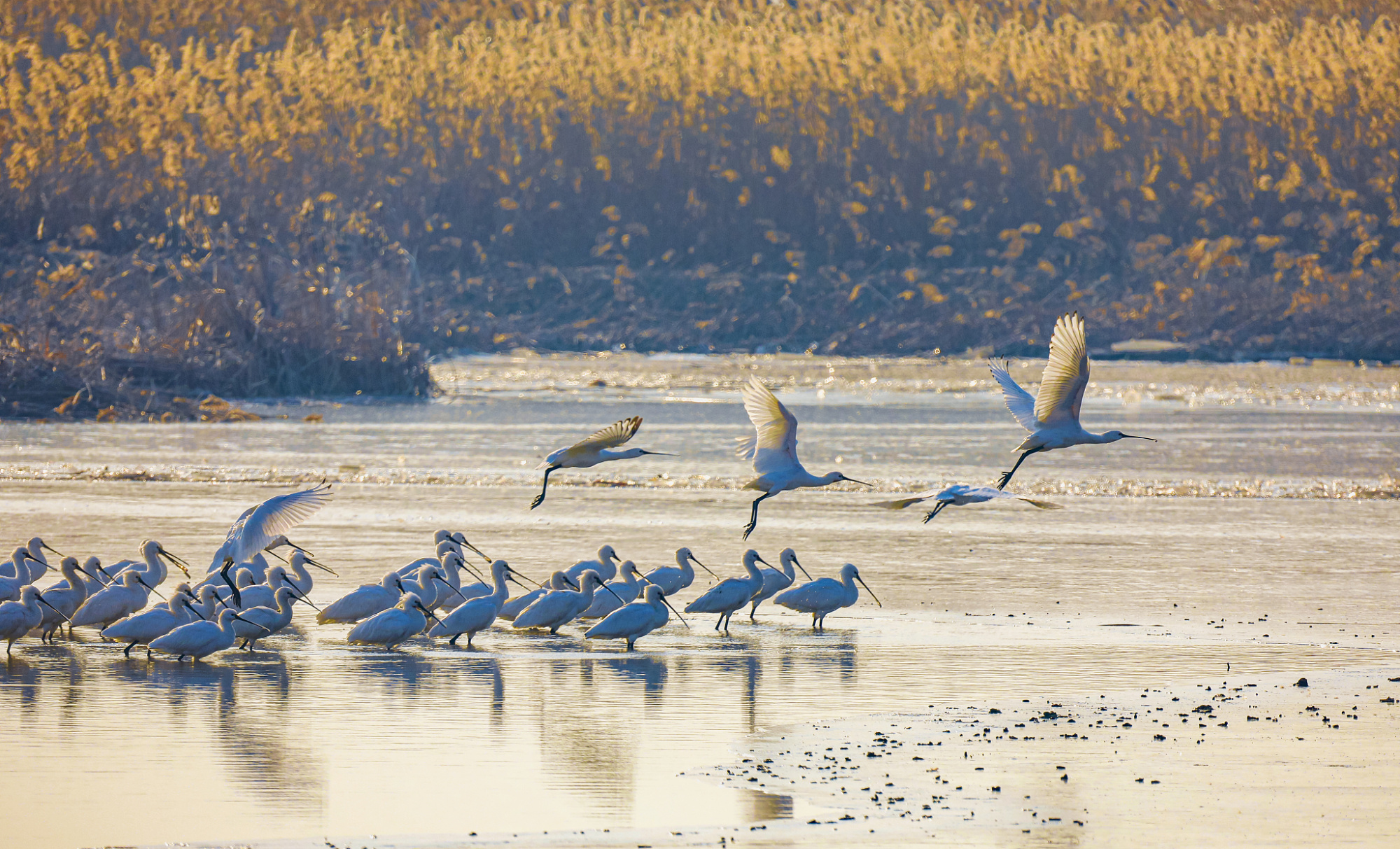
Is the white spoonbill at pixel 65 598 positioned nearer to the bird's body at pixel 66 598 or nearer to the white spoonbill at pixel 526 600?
the bird's body at pixel 66 598

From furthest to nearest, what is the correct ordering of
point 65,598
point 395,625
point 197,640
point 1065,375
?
point 65,598 → point 1065,375 → point 395,625 → point 197,640

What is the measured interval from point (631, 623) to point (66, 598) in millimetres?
3927

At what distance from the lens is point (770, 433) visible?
1531cm

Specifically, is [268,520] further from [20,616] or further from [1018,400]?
[1018,400]

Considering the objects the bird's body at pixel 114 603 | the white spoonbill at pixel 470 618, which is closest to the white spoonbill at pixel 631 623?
the white spoonbill at pixel 470 618

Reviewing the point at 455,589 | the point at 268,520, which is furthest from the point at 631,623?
the point at 268,520

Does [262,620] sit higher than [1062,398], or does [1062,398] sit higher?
[1062,398]

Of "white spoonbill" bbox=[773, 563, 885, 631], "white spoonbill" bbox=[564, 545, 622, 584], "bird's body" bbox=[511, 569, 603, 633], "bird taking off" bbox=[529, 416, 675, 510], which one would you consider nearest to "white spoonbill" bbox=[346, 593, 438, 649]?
"bird's body" bbox=[511, 569, 603, 633]

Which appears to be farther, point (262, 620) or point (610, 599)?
point (610, 599)

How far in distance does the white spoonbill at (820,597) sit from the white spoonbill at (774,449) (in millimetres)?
626

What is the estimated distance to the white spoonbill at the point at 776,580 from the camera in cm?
1557

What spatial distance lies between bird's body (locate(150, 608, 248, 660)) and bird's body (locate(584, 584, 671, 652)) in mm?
2340

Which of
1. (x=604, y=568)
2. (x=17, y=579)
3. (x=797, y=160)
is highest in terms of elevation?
(x=797, y=160)

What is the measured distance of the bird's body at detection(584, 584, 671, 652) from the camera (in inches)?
542
